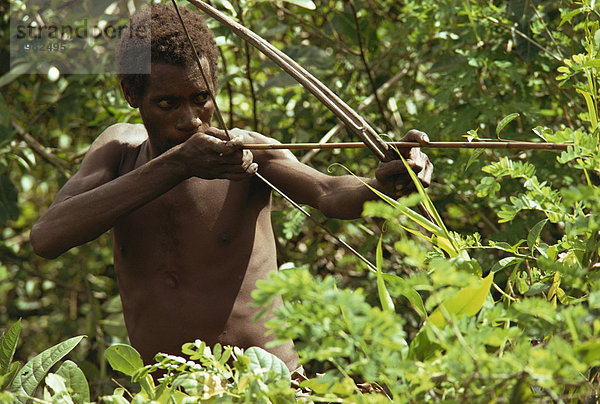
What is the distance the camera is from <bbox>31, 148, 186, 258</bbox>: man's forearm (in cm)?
138

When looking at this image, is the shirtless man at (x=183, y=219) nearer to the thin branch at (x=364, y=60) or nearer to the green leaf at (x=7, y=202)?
the thin branch at (x=364, y=60)

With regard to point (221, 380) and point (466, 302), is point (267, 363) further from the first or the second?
point (466, 302)

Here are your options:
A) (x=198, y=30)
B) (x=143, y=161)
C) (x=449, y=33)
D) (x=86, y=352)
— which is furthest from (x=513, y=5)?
(x=86, y=352)

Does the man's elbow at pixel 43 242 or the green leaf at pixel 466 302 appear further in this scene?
the man's elbow at pixel 43 242

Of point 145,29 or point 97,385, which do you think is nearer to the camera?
point 145,29

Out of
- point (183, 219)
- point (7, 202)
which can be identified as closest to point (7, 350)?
point (183, 219)

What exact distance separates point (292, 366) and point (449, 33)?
3.94 feet

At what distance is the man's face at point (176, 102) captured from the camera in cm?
151

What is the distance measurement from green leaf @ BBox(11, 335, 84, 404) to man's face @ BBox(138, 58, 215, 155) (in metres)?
0.53

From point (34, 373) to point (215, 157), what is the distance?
0.46 meters

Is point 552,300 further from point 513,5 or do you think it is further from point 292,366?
point 513,5

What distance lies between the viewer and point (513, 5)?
80.9 inches

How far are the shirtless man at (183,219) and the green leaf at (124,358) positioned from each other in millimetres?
364

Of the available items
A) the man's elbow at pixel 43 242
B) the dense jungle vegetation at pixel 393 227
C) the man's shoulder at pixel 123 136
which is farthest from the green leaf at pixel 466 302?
the man's shoulder at pixel 123 136
